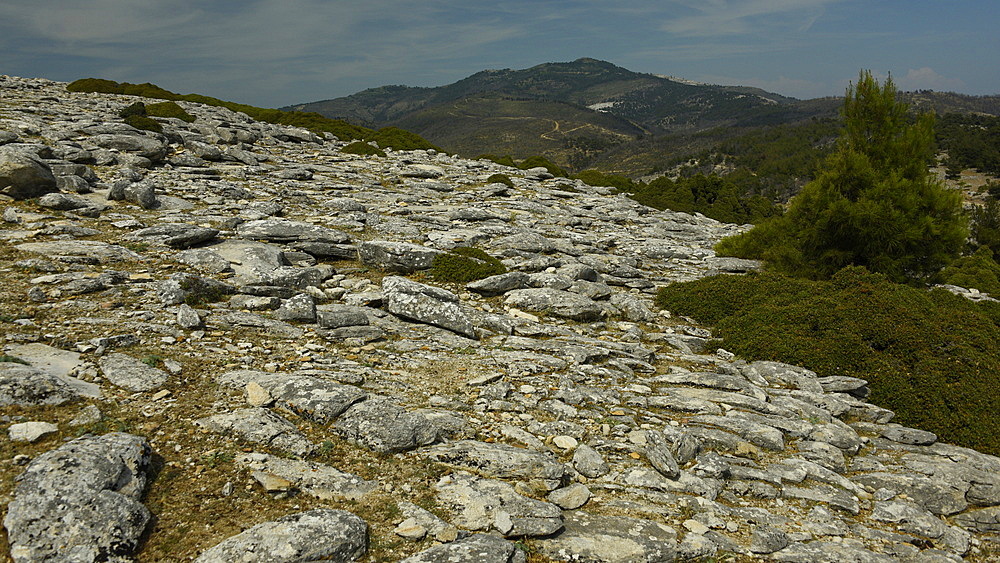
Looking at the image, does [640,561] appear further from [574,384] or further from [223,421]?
[223,421]

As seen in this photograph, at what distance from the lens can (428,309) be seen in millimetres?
10781

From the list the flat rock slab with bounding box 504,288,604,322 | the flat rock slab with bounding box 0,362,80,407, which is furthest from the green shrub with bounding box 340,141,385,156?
the flat rock slab with bounding box 0,362,80,407

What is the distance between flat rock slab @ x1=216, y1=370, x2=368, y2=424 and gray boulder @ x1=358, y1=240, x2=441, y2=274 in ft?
22.2

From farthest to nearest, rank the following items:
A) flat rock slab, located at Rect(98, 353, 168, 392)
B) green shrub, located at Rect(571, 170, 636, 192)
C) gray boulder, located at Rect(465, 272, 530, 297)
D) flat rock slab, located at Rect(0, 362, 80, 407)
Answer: green shrub, located at Rect(571, 170, 636, 192), gray boulder, located at Rect(465, 272, 530, 297), flat rock slab, located at Rect(98, 353, 168, 392), flat rock slab, located at Rect(0, 362, 80, 407)

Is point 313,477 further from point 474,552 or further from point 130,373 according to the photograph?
point 130,373

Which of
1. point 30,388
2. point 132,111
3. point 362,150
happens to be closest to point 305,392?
point 30,388

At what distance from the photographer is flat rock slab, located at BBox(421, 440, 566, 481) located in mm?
6172

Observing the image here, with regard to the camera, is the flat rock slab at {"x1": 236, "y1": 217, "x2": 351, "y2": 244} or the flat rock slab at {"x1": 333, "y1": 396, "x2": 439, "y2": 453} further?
the flat rock slab at {"x1": 236, "y1": 217, "x2": 351, "y2": 244}

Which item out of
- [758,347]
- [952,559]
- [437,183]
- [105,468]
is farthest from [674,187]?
[105,468]

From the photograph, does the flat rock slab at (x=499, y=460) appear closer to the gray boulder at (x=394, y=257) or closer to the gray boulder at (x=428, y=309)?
the gray boulder at (x=428, y=309)

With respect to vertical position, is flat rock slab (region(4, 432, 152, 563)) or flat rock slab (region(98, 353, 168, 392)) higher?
flat rock slab (region(98, 353, 168, 392))

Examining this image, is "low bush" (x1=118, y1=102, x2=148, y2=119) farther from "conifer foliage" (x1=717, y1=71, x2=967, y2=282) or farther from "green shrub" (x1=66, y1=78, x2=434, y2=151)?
"conifer foliage" (x1=717, y1=71, x2=967, y2=282)

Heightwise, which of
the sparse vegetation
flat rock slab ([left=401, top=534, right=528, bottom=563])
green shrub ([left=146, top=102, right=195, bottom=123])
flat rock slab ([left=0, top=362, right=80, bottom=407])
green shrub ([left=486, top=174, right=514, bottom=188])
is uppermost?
green shrub ([left=146, top=102, right=195, bottom=123])

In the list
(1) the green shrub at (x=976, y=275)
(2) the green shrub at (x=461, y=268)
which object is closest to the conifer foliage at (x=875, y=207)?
(1) the green shrub at (x=976, y=275)
